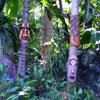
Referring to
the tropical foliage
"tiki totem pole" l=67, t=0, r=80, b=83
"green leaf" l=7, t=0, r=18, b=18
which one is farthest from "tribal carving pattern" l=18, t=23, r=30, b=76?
"green leaf" l=7, t=0, r=18, b=18

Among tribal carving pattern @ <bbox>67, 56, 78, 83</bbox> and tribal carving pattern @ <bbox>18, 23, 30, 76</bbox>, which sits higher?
tribal carving pattern @ <bbox>18, 23, 30, 76</bbox>

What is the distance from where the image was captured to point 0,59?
23.4ft

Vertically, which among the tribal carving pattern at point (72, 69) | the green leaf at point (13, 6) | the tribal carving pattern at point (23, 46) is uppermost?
the green leaf at point (13, 6)

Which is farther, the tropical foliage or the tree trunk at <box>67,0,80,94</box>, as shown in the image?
the tree trunk at <box>67,0,80,94</box>

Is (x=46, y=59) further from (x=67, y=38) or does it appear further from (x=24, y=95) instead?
(x=24, y=95)

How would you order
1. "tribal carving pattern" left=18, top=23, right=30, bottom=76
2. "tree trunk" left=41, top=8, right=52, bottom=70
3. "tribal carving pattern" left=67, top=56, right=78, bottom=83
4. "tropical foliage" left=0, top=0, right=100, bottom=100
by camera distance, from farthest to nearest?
"tree trunk" left=41, top=8, right=52, bottom=70 → "tribal carving pattern" left=18, top=23, right=30, bottom=76 → "tribal carving pattern" left=67, top=56, right=78, bottom=83 → "tropical foliage" left=0, top=0, right=100, bottom=100

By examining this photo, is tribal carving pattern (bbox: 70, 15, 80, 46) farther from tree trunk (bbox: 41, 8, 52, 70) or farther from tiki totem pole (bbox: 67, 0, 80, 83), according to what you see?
tree trunk (bbox: 41, 8, 52, 70)

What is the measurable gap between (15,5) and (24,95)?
3755 millimetres

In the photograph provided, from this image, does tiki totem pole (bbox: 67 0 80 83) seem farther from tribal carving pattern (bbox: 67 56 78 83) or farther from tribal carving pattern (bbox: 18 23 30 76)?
tribal carving pattern (bbox: 18 23 30 76)

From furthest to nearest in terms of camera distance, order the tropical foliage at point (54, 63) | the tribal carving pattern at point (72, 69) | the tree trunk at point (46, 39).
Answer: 1. the tree trunk at point (46, 39)
2. the tribal carving pattern at point (72, 69)
3. the tropical foliage at point (54, 63)

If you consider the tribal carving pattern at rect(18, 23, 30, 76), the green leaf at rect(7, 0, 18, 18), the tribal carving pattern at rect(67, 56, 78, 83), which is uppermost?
the green leaf at rect(7, 0, 18, 18)

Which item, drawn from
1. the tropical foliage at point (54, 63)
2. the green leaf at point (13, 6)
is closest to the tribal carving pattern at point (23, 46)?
the tropical foliage at point (54, 63)

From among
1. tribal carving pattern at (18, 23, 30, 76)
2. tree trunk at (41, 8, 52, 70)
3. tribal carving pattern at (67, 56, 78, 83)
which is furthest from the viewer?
tree trunk at (41, 8, 52, 70)

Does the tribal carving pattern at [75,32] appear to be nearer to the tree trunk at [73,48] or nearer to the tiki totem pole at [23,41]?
the tree trunk at [73,48]
